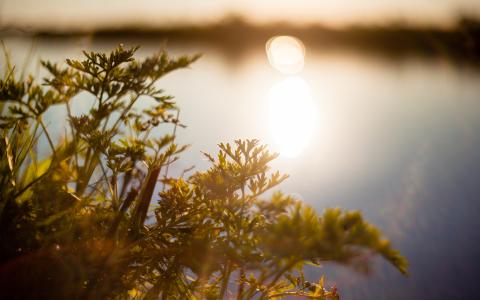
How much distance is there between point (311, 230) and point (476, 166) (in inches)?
382

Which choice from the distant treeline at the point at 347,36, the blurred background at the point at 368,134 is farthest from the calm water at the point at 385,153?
the distant treeline at the point at 347,36

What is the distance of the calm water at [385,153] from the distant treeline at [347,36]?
13.6 metres

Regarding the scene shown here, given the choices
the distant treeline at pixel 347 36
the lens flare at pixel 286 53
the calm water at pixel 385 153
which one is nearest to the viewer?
the calm water at pixel 385 153

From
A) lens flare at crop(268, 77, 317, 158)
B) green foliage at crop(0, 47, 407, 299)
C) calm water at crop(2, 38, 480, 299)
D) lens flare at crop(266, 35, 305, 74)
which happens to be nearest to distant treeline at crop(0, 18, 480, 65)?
lens flare at crop(266, 35, 305, 74)

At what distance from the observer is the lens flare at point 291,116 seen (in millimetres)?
10453

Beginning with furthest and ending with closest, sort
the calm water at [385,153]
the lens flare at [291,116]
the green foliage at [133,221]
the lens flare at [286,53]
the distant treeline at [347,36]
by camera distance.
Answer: the distant treeline at [347,36] → the lens flare at [286,53] → the lens flare at [291,116] → the calm water at [385,153] → the green foliage at [133,221]

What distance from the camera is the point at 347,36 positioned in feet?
147

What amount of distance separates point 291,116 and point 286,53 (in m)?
20.4

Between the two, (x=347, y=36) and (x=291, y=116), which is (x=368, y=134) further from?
(x=347, y=36)

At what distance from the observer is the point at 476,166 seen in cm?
960

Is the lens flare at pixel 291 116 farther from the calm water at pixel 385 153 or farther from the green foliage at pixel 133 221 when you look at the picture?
the green foliage at pixel 133 221

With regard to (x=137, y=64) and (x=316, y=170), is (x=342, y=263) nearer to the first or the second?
(x=137, y=64)

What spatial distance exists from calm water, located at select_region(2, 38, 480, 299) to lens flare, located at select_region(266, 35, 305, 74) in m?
4.91

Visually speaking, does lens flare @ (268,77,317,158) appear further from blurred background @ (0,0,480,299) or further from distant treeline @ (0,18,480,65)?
distant treeline @ (0,18,480,65)
